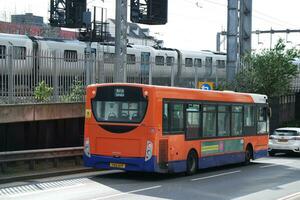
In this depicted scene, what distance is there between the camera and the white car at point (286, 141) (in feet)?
94.1

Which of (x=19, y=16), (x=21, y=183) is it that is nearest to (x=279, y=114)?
(x=21, y=183)

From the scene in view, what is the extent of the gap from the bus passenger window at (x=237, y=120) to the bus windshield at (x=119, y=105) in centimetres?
558

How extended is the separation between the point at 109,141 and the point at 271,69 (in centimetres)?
2018

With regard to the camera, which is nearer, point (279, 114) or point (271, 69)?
point (271, 69)

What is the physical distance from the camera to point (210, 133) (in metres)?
19.4

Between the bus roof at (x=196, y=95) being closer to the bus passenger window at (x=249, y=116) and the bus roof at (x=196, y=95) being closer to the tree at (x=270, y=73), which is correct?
the bus passenger window at (x=249, y=116)

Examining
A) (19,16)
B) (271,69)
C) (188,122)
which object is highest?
(19,16)

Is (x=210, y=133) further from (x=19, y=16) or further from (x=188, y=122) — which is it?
(x=19, y=16)

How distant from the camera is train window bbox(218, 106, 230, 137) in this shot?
65.9ft

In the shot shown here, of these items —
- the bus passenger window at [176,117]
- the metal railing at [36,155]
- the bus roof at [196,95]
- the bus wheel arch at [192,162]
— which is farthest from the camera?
the bus wheel arch at [192,162]

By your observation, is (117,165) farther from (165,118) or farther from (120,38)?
(120,38)

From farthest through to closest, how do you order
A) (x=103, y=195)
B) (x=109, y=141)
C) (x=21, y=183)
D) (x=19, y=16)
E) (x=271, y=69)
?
1. (x=19, y=16)
2. (x=271, y=69)
3. (x=109, y=141)
4. (x=21, y=183)
5. (x=103, y=195)

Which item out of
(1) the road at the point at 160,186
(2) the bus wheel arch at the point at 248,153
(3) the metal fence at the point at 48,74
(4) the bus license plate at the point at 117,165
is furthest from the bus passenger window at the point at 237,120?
(4) the bus license plate at the point at 117,165

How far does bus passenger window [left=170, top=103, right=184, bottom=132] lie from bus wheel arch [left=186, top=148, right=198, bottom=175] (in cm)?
101
